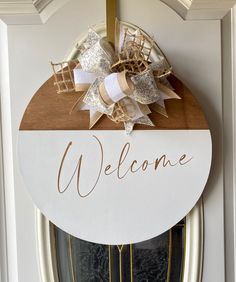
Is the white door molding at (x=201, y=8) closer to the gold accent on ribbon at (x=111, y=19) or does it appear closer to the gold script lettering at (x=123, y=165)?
the gold accent on ribbon at (x=111, y=19)

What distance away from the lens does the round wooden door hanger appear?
1.93 feet

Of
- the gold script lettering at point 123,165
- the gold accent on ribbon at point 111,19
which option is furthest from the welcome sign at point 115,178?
the gold accent on ribbon at point 111,19

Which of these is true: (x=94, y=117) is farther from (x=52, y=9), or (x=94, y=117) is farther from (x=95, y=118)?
(x=52, y=9)

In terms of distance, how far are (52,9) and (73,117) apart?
0.18 m

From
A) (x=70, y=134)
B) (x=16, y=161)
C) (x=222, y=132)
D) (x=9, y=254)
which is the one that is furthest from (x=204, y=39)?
(x=9, y=254)

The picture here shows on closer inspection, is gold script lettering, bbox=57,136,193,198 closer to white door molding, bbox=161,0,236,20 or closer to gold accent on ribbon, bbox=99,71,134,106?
gold accent on ribbon, bbox=99,71,134,106

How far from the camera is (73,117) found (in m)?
0.59

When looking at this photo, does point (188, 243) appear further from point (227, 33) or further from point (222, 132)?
point (227, 33)

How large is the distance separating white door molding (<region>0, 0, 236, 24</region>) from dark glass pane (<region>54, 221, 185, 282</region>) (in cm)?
34

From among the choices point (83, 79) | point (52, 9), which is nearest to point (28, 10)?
point (52, 9)

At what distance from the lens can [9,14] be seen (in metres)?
0.60

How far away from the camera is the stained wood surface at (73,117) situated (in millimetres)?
587

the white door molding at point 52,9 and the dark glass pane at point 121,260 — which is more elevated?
the white door molding at point 52,9

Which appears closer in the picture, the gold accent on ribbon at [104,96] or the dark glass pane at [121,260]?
the gold accent on ribbon at [104,96]
